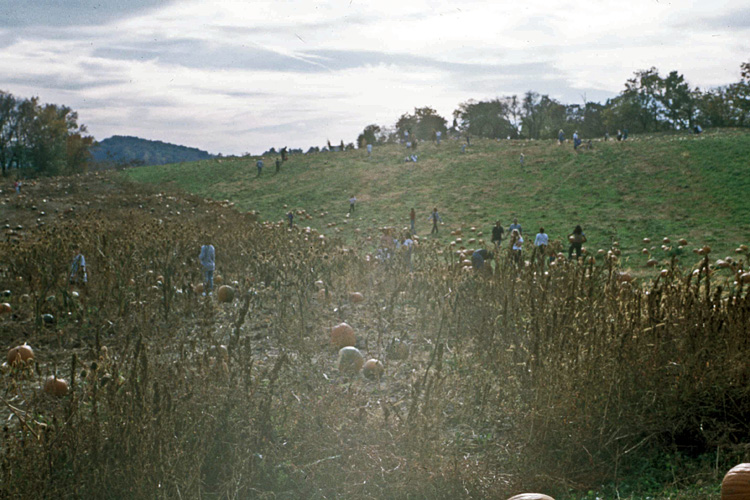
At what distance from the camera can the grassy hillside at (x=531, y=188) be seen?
80.5ft

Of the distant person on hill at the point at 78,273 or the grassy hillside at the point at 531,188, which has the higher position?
the grassy hillside at the point at 531,188

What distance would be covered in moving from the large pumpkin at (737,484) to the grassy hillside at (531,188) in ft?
51.5

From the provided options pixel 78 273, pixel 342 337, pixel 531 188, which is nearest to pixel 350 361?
pixel 342 337

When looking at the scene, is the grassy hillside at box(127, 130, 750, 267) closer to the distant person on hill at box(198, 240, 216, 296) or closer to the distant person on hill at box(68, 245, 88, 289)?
the distant person on hill at box(198, 240, 216, 296)

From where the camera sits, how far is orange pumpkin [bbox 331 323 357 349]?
7.29 m

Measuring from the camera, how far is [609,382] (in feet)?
16.0

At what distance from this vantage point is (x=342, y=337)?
7.31 metres

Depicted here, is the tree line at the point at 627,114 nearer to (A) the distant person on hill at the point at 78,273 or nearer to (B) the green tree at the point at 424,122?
(B) the green tree at the point at 424,122

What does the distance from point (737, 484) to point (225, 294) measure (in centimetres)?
801

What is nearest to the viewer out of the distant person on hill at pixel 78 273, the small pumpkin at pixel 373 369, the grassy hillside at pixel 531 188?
the small pumpkin at pixel 373 369

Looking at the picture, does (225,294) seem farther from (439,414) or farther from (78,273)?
(439,414)

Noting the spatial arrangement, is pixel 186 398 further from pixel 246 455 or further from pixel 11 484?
pixel 11 484

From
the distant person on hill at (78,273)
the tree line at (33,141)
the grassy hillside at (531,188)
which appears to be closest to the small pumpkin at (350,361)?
the distant person on hill at (78,273)

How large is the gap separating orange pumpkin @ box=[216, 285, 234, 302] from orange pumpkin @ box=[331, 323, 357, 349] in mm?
3023
